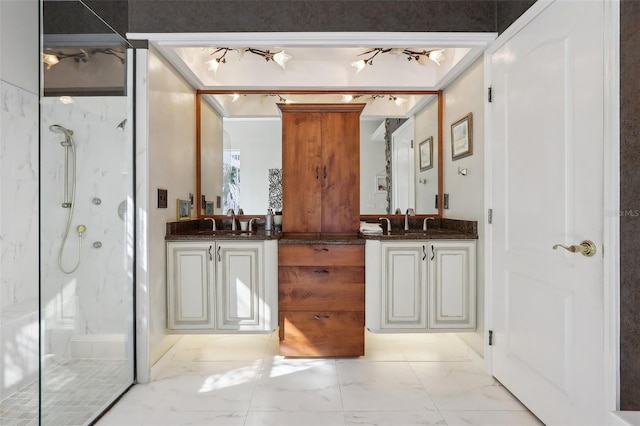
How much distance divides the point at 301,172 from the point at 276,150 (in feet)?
1.35

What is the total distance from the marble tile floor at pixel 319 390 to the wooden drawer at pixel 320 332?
0.07m

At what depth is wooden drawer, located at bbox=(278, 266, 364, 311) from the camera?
2.40 metres

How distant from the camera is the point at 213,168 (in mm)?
3000

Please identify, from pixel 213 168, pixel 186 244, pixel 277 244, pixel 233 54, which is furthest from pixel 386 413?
pixel 233 54

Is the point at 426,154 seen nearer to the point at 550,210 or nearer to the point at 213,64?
the point at 550,210

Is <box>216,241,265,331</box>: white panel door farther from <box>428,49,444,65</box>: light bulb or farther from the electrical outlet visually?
<box>428,49,444,65</box>: light bulb

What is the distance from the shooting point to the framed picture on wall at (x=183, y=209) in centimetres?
261

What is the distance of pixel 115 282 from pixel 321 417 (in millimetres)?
1389

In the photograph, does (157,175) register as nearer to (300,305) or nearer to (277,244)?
(277,244)

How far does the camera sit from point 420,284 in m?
2.43

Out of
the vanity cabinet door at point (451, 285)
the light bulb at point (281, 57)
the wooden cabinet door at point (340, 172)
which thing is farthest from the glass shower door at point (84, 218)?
the vanity cabinet door at point (451, 285)

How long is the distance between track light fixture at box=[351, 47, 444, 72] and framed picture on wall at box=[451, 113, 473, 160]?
57 centimetres

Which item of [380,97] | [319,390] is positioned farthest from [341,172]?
[319,390]

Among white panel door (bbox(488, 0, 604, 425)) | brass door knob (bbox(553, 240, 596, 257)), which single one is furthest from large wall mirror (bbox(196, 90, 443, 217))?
brass door knob (bbox(553, 240, 596, 257))
